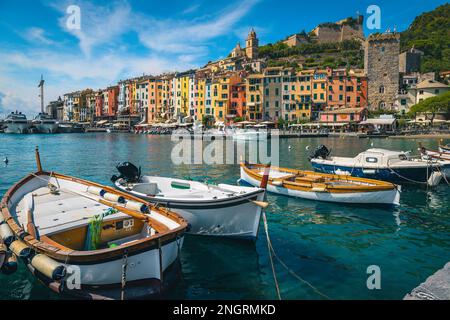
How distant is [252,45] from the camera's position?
12119 cm

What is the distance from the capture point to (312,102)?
267ft

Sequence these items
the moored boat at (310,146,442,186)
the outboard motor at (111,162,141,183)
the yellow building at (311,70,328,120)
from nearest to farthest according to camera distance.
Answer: the outboard motor at (111,162,141,183), the moored boat at (310,146,442,186), the yellow building at (311,70,328,120)

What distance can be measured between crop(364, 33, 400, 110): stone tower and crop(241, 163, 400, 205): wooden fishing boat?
240 ft

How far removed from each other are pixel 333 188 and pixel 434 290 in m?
10.5

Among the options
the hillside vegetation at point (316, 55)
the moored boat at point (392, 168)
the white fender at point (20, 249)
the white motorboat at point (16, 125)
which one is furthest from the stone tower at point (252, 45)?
the white fender at point (20, 249)

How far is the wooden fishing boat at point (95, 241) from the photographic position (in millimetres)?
7270

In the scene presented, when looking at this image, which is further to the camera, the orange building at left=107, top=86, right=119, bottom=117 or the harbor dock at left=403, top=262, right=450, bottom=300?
the orange building at left=107, top=86, right=119, bottom=117

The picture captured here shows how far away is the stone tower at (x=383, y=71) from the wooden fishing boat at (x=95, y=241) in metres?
84.7

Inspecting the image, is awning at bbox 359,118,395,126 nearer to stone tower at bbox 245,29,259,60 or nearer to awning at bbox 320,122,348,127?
awning at bbox 320,122,348,127

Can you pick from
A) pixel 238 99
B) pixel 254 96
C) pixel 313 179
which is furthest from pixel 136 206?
pixel 238 99

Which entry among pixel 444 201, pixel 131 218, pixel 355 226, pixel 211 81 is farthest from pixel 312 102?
pixel 131 218

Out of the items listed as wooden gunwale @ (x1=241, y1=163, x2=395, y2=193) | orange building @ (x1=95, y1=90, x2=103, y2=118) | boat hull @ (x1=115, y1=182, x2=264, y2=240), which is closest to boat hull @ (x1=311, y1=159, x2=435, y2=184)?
wooden gunwale @ (x1=241, y1=163, x2=395, y2=193)

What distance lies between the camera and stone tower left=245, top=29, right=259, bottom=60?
398ft

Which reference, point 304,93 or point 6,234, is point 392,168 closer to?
point 6,234
